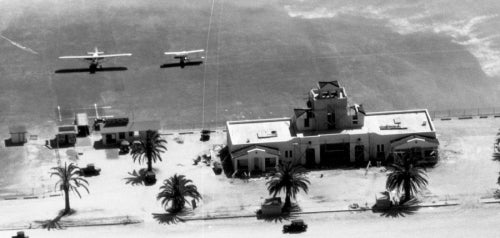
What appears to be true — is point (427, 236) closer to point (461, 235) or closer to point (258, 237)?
point (461, 235)

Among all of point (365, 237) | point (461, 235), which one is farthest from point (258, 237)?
point (461, 235)

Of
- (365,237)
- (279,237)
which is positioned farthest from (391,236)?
(279,237)

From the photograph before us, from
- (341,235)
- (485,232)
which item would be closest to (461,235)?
(485,232)

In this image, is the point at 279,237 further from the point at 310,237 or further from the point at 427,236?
the point at 427,236

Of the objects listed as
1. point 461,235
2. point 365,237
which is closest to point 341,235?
point 365,237

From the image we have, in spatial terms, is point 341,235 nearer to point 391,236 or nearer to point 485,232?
point 391,236

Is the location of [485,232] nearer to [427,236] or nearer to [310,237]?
[427,236]
